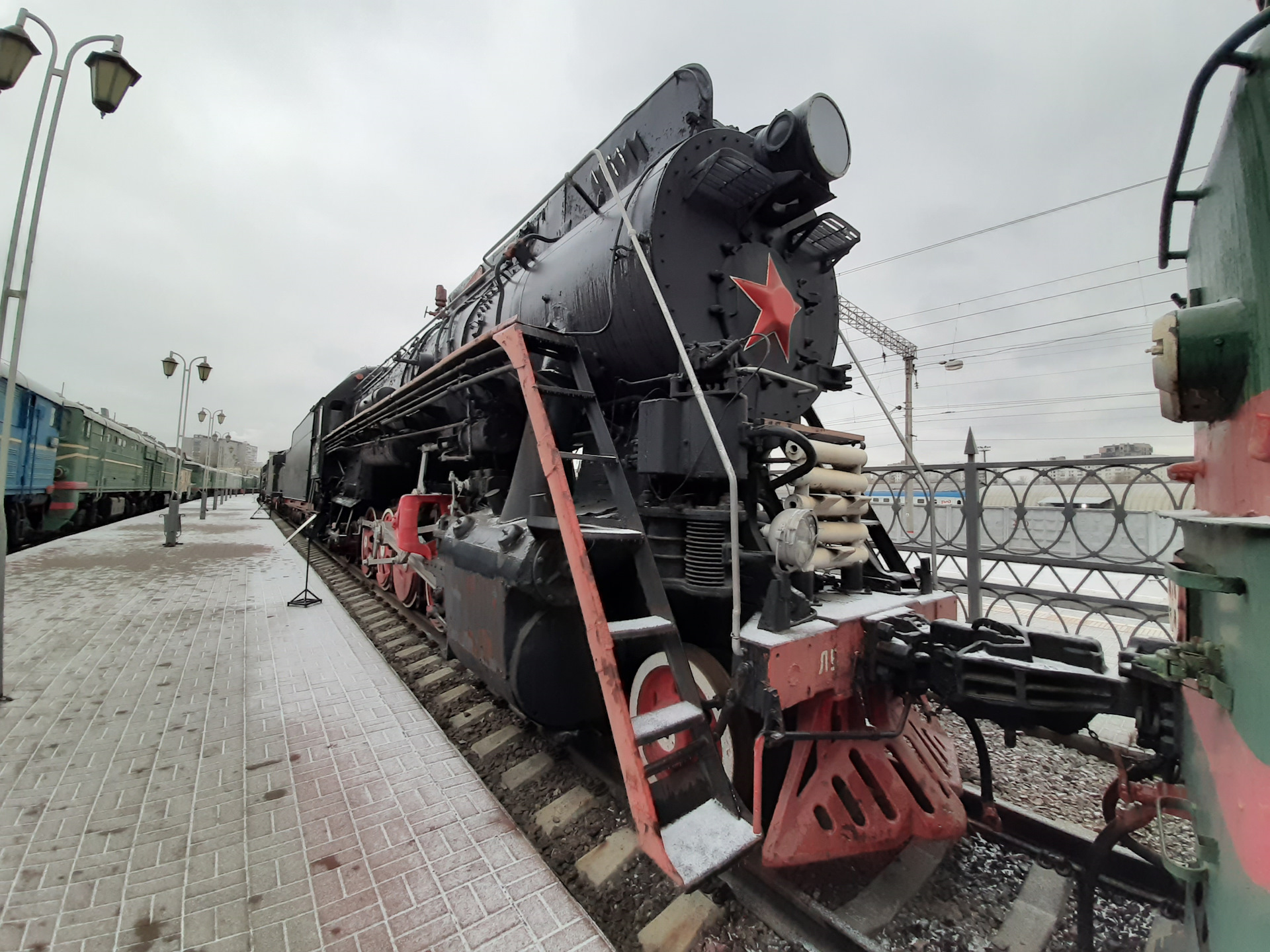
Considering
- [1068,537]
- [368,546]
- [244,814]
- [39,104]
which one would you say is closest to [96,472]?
[368,546]

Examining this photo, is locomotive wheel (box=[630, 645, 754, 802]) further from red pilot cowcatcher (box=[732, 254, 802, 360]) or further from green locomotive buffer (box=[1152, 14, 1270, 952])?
red pilot cowcatcher (box=[732, 254, 802, 360])

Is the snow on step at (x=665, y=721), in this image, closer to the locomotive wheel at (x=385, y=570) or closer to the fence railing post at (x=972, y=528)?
the fence railing post at (x=972, y=528)

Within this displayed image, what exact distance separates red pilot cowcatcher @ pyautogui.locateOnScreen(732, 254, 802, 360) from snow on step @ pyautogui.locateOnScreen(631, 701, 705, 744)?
2025mm

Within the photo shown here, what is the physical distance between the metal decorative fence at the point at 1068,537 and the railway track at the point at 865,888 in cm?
230

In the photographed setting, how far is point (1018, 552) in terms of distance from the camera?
5.29 metres

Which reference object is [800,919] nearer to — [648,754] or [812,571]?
[648,754]

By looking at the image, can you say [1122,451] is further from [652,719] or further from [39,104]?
[39,104]

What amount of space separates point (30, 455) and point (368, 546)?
850 centimetres

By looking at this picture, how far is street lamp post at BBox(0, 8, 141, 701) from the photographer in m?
4.04

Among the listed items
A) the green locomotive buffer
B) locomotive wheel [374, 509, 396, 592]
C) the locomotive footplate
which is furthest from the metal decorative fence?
locomotive wheel [374, 509, 396, 592]

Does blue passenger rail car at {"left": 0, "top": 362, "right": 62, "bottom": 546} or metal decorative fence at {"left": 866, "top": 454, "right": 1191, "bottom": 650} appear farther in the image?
blue passenger rail car at {"left": 0, "top": 362, "right": 62, "bottom": 546}

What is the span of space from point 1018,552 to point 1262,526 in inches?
201

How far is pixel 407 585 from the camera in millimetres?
6410

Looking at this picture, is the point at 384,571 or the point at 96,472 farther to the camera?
the point at 96,472
